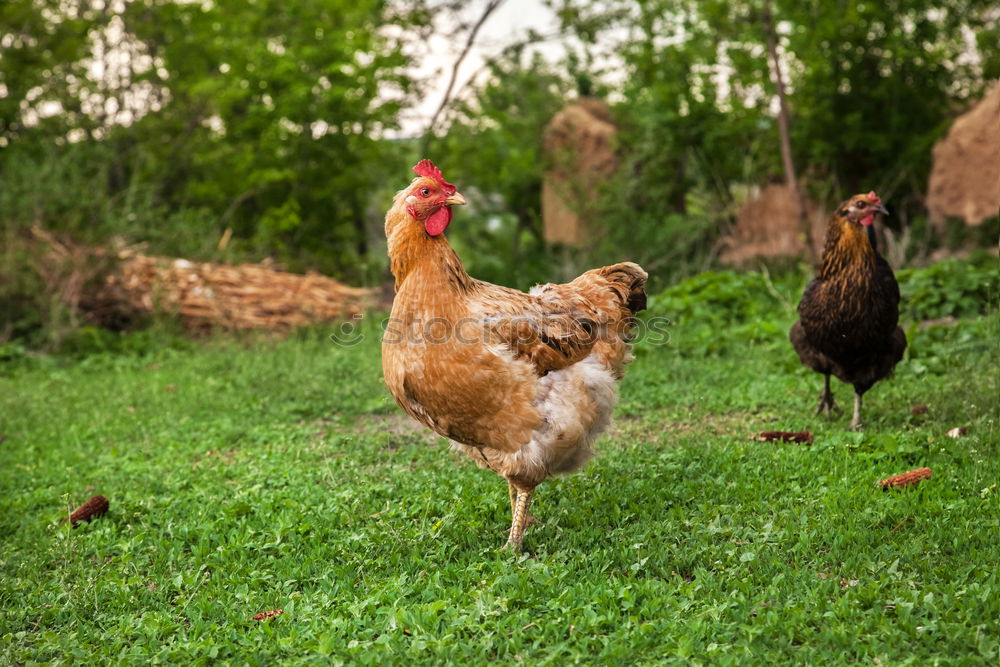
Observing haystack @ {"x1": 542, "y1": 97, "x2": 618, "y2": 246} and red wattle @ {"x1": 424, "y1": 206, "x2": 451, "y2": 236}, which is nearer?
red wattle @ {"x1": 424, "y1": 206, "x2": 451, "y2": 236}

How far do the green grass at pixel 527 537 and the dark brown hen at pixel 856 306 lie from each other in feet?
1.47

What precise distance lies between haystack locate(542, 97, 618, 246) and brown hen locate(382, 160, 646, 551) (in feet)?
34.4

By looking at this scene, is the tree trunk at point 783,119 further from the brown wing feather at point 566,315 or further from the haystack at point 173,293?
the brown wing feather at point 566,315

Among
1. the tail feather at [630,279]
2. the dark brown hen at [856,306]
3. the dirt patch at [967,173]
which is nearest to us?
the tail feather at [630,279]

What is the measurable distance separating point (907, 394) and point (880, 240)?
289 inches

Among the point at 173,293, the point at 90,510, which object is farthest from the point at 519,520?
the point at 173,293

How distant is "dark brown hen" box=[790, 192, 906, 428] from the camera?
249 inches

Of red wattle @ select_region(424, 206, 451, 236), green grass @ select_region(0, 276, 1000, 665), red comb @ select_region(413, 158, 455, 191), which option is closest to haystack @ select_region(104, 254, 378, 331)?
green grass @ select_region(0, 276, 1000, 665)

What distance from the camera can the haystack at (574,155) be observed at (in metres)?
15.4

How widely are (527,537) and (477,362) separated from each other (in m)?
1.07

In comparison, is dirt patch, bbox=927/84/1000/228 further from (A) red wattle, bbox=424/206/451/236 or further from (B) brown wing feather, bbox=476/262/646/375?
(A) red wattle, bbox=424/206/451/236

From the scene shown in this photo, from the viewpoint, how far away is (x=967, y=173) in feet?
43.6

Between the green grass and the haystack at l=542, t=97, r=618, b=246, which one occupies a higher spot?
the haystack at l=542, t=97, r=618, b=246

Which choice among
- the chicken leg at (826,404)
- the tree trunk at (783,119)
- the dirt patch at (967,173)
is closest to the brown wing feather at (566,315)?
the chicken leg at (826,404)
